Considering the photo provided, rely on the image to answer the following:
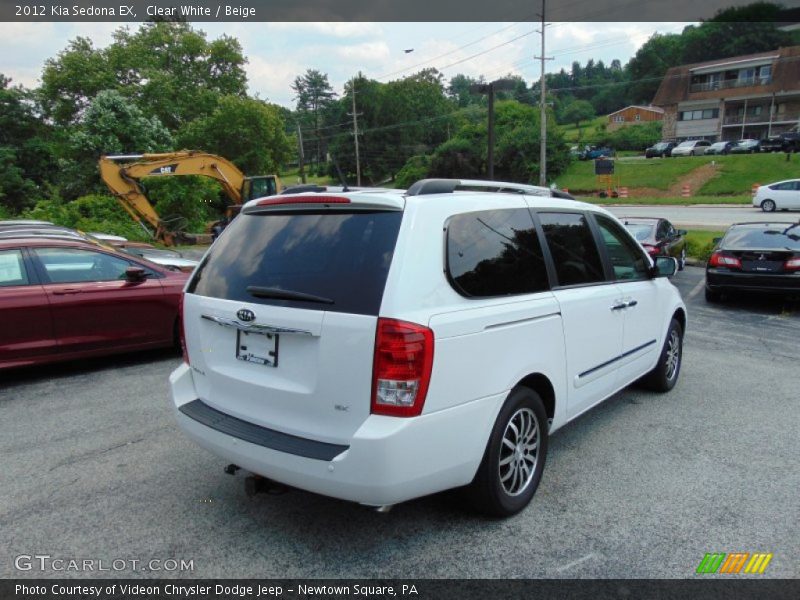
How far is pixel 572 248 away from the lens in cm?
394

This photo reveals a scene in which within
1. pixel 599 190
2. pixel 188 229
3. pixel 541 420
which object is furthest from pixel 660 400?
pixel 599 190

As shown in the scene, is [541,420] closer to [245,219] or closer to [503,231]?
[503,231]

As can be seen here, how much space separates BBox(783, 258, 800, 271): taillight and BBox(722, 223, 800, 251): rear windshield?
0.24 meters

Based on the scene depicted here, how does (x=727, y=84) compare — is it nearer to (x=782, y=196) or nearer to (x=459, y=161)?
(x=459, y=161)

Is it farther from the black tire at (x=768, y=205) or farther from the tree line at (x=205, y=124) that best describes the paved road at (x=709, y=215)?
the tree line at (x=205, y=124)

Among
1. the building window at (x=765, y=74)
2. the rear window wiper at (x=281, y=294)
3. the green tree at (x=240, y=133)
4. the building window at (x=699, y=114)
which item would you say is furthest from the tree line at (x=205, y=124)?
the building window at (x=765, y=74)

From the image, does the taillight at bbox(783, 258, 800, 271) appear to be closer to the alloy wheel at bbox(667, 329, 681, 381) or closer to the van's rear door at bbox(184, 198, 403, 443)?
the alloy wheel at bbox(667, 329, 681, 381)

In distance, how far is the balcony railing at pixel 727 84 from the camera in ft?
202

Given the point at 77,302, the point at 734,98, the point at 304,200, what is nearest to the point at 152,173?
the point at 77,302

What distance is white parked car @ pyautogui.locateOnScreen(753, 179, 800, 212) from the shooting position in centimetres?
2566

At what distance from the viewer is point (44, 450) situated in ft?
13.7

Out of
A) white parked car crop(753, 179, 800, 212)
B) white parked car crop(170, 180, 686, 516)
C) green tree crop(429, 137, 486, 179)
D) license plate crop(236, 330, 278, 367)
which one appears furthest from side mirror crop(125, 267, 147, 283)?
green tree crop(429, 137, 486, 179)

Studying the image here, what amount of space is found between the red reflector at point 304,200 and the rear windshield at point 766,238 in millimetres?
9006

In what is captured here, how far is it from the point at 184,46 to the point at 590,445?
5043cm
